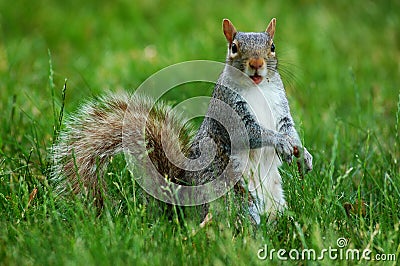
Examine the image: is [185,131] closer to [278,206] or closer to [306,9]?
[278,206]

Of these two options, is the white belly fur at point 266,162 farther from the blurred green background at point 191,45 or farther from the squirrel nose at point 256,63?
the blurred green background at point 191,45

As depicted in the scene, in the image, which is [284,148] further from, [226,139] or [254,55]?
[254,55]

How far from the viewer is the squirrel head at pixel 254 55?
2348mm

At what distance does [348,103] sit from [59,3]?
9.14ft

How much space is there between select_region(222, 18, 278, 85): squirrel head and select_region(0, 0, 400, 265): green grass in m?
→ 0.27

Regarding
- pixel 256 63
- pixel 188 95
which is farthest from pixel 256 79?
pixel 188 95

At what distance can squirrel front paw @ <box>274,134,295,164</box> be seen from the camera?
237cm

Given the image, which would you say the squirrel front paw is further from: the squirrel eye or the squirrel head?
the squirrel eye

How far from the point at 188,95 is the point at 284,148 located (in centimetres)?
153

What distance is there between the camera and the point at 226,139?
246cm

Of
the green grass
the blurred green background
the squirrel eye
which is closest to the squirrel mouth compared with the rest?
the squirrel eye

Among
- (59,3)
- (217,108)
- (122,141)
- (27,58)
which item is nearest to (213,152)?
(217,108)

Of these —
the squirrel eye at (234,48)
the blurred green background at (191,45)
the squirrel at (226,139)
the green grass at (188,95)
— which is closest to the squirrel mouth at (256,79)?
the squirrel at (226,139)

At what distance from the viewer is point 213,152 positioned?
245 cm
